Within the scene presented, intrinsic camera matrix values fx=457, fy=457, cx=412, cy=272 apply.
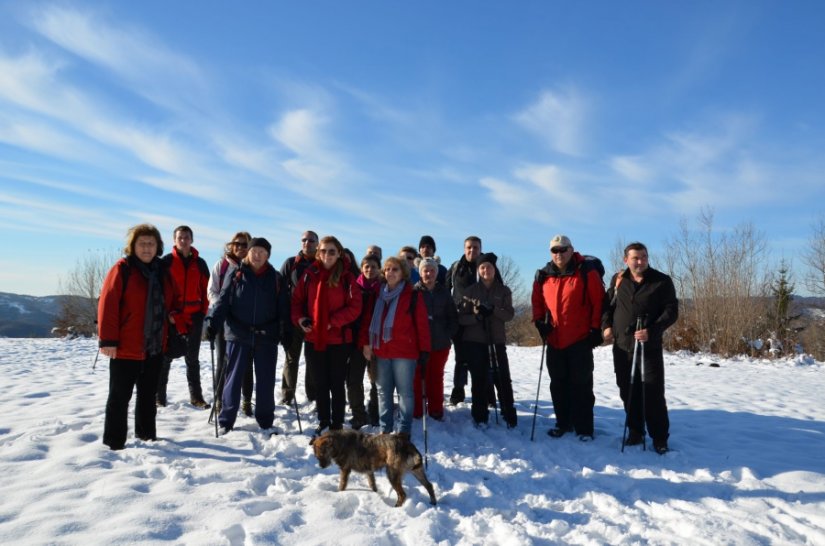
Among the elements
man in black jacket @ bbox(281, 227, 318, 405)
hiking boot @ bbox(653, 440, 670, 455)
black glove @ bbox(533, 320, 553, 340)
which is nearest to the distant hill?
man in black jacket @ bbox(281, 227, 318, 405)

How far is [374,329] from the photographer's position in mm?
4918

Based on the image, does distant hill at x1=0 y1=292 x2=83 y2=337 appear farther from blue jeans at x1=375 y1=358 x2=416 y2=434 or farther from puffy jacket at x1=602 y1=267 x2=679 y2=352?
puffy jacket at x1=602 y1=267 x2=679 y2=352

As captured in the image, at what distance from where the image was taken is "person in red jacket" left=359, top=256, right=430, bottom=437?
482cm

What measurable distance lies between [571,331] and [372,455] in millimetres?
2722

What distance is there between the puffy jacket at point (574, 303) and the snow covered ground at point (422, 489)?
125cm

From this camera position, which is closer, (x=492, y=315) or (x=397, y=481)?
(x=397, y=481)

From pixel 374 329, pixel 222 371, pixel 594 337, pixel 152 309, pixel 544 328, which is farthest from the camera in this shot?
pixel 544 328

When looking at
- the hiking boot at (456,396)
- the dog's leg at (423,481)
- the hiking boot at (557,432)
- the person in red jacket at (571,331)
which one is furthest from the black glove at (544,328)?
the dog's leg at (423,481)

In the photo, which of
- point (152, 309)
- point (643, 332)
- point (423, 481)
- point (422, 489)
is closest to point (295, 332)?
point (152, 309)

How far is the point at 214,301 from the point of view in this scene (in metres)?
5.20

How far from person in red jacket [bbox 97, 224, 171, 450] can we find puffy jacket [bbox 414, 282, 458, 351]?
2808mm

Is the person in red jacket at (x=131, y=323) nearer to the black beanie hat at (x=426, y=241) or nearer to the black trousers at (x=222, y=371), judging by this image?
the black trousers at (x=222, y=371)

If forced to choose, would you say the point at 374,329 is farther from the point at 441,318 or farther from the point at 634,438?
the point at 634,438

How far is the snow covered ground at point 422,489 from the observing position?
3.10 metres
